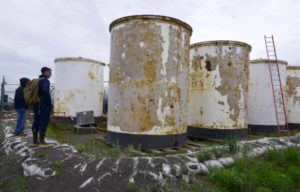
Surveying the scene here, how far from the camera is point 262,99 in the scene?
11.5 meters

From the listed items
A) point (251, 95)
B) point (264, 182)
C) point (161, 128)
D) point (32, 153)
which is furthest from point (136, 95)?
point (251, 95)

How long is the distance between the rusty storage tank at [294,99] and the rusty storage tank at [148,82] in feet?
24.1

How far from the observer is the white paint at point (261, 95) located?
448 inches

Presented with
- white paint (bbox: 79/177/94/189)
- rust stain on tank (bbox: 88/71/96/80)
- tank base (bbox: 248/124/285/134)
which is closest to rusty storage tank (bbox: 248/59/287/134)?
tank base (bbox: 248/124/285/134)

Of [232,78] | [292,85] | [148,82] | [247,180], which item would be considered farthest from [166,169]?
[292,85]

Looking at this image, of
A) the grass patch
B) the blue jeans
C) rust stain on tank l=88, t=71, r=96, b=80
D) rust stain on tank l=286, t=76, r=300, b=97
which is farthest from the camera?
rust stain on tank l=286, t=76, r=300, b=97

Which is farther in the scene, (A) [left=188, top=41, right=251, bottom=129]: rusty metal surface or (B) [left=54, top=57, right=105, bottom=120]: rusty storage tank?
(B) [left=54, top=57, right=105, bottom=120]: rusty storage tank

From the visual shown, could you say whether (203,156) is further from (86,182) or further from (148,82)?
(86,182)

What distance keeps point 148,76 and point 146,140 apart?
1427 millimetres

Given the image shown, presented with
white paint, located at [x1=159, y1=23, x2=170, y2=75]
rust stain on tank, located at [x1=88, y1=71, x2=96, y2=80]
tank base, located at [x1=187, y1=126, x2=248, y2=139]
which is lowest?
tank base, located at [x1=187, y1=126, x2=248, y2=139]

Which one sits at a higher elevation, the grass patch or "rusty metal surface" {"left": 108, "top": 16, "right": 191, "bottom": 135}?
"rusty metal surface" {"left": 108, "top": 16, "right": 191, "bottom": 135}

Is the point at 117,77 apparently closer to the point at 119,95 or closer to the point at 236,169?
the point at 119,95

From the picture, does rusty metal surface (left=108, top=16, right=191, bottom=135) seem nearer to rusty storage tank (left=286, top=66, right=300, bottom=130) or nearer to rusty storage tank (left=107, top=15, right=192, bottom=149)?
rusty storage tank (left=107, top=15, right=192, bottom=149)

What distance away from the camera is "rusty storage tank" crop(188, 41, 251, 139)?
9023 mm
